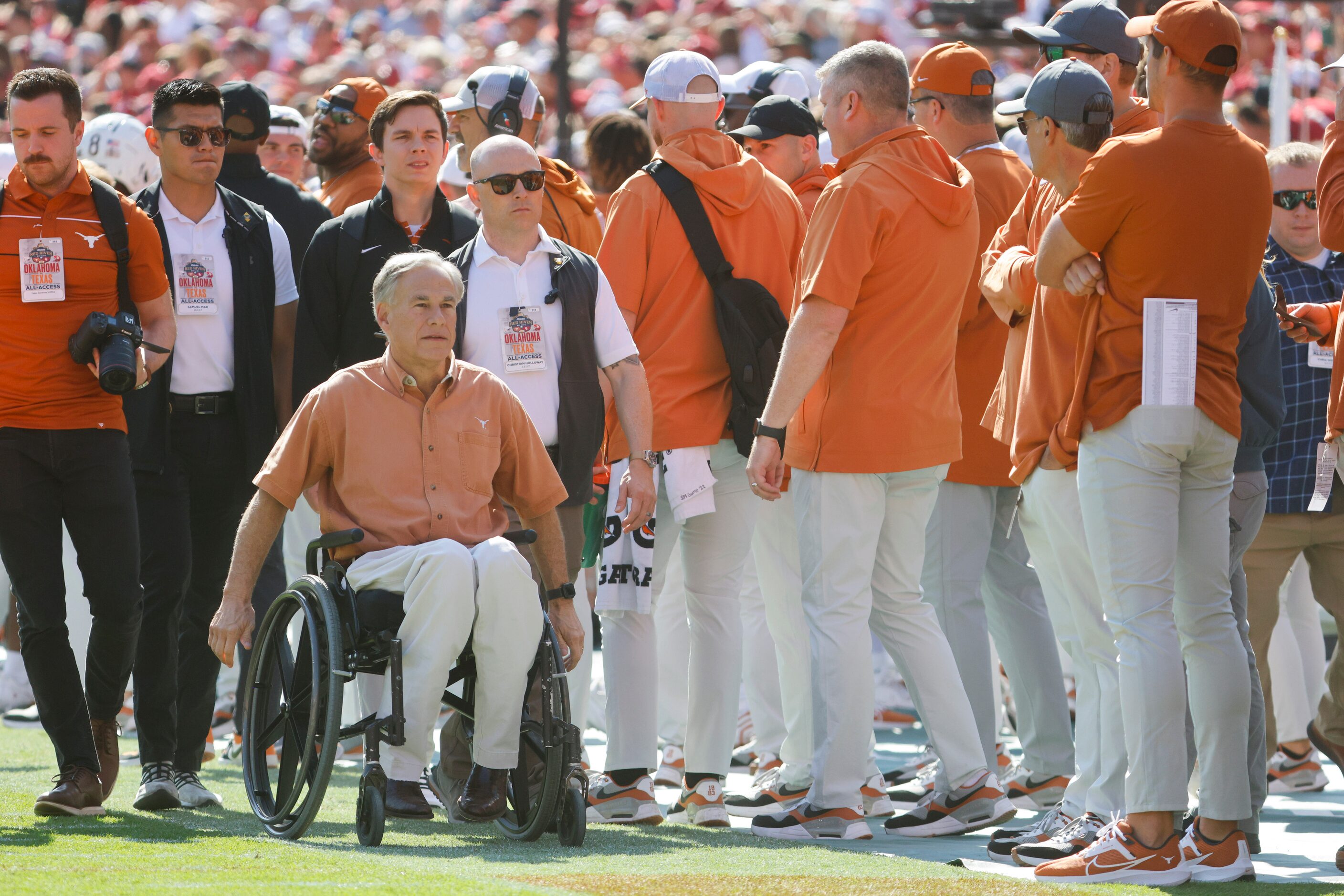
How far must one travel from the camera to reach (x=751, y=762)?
7082 millimetres

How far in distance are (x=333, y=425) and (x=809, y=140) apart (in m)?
2.56

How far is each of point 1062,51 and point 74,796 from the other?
3.60 metres

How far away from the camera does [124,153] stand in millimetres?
7895

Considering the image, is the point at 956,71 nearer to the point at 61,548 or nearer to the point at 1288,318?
the point at 1288,318

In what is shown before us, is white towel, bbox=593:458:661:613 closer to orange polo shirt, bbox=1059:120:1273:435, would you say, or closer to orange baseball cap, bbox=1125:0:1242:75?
orange polo shirt, bbox=1059:120:1273:435

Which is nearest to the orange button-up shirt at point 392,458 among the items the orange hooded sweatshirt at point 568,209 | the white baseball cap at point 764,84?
Answer: the orange hooded sweatshirt at point 568,209

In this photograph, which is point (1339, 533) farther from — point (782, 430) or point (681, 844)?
point (681, 844)

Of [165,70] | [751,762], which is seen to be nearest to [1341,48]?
[751,762]

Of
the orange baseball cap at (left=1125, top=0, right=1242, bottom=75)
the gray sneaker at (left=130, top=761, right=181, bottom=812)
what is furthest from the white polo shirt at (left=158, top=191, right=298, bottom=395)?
the orange baseball cap at (left=1125, top=0, right=1242, bottom=75)

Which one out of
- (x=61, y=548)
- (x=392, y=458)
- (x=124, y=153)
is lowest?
(x=61, y=548)

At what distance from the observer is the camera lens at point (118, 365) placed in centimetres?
511

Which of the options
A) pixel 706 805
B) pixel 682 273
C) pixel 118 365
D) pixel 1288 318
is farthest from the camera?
pixel 682 273

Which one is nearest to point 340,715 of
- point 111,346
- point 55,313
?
point 111,346

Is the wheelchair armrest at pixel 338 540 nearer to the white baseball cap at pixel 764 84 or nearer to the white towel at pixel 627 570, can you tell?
the white towel at pixel 627 570
